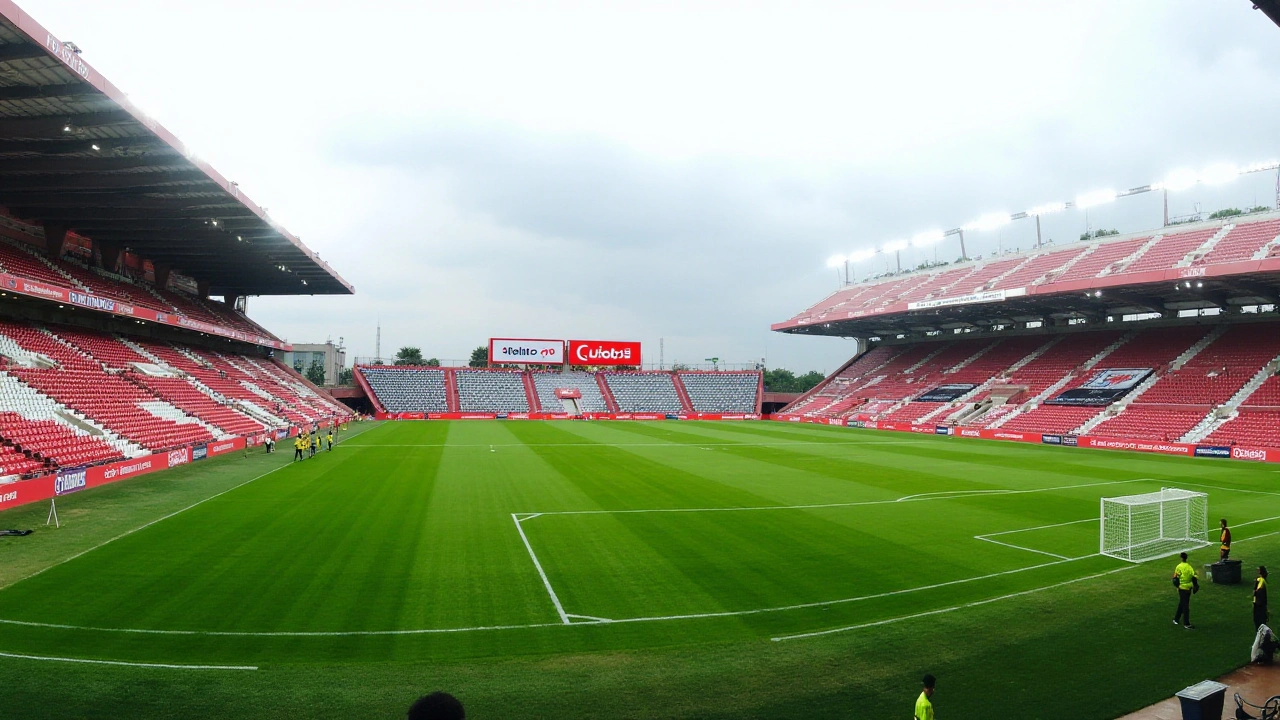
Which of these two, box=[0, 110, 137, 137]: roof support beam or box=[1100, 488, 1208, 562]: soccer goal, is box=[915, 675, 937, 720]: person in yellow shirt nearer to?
box=[1100, 488, 1208, 562]: soccer goal

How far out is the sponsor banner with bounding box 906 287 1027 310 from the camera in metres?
49.5

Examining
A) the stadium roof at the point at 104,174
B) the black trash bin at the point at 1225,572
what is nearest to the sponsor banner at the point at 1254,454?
the black trash bin at the point at 1225,572

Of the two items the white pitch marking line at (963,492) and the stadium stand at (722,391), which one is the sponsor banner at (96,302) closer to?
the white pitch marking line at (963,492)

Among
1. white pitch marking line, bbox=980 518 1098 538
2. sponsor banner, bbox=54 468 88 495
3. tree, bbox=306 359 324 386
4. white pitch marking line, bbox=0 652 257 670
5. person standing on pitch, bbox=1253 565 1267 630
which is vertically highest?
tree, bbox=306 359 324 386

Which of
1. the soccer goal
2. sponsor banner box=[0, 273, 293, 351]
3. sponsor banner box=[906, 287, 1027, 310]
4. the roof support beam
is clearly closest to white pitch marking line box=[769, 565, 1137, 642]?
the soccer goal

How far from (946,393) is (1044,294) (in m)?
14.1

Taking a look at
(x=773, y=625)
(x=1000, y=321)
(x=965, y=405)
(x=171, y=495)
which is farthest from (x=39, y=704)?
(x=1000, y=321)

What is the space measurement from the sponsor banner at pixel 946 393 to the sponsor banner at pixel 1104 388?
8404mm

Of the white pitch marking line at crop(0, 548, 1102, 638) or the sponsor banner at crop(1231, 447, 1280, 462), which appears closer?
the white pitch marking line at crop(0, 548, 1102, 638)

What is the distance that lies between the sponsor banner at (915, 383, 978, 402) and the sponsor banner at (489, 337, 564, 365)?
141 feet

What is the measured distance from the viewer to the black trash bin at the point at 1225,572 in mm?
13430

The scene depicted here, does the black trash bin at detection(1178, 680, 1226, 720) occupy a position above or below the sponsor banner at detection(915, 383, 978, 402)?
below

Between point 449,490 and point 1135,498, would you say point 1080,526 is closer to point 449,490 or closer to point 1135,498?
point 1135,498

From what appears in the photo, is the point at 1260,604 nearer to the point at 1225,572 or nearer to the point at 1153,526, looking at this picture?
the point at 1225,572
